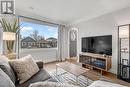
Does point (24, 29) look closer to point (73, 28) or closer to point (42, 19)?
point (42, 19)

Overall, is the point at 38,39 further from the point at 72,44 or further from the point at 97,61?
the point at 97,61

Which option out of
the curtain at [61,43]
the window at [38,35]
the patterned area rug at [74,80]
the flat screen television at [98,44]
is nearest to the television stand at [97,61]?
the flat screen television at [98,44]

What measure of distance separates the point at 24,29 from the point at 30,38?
51 cm

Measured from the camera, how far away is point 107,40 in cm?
369

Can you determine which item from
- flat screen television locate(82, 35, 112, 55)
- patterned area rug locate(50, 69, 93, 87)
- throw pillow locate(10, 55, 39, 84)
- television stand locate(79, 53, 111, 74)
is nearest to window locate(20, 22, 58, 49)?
flat screen television locate(82, 35, 112, 55)

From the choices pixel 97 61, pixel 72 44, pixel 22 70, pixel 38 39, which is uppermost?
pixel 38 39

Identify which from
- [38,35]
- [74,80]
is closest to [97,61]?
[74,80]

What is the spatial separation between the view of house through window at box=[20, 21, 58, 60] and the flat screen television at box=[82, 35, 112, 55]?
1.87 m

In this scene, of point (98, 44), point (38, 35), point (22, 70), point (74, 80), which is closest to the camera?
point (22, 70)

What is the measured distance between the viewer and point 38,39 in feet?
16.6

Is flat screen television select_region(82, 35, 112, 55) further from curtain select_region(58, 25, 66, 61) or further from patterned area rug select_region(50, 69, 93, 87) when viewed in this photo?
curtain select_region(58, 25, 66, 61)

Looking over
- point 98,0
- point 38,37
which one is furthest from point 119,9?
point 38,37

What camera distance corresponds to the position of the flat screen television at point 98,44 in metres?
3.65

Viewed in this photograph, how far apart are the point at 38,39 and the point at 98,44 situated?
286 cm
